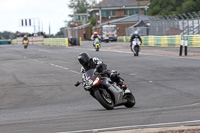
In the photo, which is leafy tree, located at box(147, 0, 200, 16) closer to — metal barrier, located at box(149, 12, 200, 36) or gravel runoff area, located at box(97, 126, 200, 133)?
metal barrier, located at box(149, 12, 200, 36)

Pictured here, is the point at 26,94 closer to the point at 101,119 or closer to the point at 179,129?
the point at 101,119

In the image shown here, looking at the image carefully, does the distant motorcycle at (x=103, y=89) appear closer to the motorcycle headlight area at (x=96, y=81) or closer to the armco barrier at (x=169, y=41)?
the motorcycle headlight area at (x=96, y=81)

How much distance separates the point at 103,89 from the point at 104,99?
0.20m

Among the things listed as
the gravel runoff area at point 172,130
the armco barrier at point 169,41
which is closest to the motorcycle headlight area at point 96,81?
the gravel runoff area at point 172,130

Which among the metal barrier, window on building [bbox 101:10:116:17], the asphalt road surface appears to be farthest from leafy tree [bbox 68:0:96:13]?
the asphalt road surface

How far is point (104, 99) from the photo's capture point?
960 cm

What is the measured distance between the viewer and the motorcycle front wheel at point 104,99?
9.53m

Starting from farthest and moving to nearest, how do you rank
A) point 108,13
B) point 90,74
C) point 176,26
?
point 108,13 < point 176,26 < point 90,74

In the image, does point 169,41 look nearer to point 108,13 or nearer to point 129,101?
point 129,101

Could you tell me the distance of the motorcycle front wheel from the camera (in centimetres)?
953

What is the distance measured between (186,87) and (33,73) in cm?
981

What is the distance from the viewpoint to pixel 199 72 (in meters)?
18.0

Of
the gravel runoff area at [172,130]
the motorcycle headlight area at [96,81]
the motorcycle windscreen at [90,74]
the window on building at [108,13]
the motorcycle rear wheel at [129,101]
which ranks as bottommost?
the motorcycle rear wheel at [129,101]

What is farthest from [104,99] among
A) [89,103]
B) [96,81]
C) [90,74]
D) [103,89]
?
[89,103]
